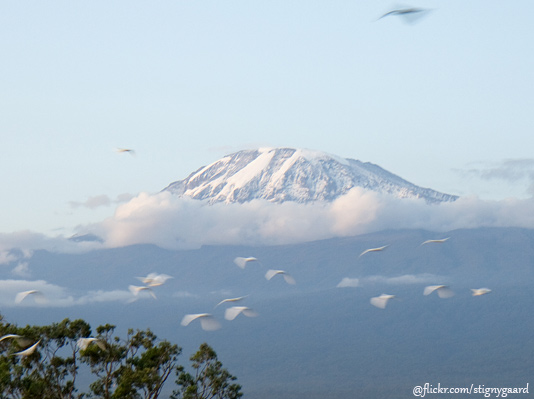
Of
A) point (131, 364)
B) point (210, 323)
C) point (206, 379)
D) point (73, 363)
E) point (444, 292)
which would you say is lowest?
point (206, 379)

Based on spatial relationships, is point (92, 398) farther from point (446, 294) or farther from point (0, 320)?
point (446, 294)

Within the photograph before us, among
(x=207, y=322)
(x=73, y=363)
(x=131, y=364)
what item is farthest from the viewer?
(x=131, y=364)

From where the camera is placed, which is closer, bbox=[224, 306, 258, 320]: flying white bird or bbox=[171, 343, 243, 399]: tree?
bbox=[224, 306, 258, 320]: flying white bird

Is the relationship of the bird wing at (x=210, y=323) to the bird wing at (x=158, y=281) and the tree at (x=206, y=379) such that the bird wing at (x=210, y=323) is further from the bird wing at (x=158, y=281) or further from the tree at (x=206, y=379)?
the tree at (x=206, y=379)

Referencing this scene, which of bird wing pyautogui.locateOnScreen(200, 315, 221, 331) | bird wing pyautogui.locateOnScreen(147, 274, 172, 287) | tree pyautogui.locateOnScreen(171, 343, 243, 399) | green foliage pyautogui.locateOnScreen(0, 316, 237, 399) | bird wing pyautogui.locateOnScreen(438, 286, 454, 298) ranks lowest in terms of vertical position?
tree pyautogui.locateOnScreen(171, 343, 243, 399)

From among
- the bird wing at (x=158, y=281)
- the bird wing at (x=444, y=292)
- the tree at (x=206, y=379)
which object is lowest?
the tree at (x=206, y=379)

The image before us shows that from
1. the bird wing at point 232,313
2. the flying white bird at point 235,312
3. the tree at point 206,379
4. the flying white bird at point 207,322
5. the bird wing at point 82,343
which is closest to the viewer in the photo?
the bird wing at point 232,313

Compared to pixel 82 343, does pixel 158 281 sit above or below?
above

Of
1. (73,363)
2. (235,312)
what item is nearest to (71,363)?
(73,363)

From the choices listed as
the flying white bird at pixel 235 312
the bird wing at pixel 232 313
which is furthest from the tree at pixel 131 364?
the bird wing at pixel 232 313

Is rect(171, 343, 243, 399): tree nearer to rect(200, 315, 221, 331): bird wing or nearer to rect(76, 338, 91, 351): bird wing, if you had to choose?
rect(76, 338, 91, 351): bird wing

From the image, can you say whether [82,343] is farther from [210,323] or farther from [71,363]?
[210,323]

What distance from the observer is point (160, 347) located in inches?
2041

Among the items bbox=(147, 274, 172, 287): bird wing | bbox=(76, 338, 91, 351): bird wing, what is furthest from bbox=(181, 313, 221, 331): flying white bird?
bbox=(76, 338, 91, 351): bird wing
